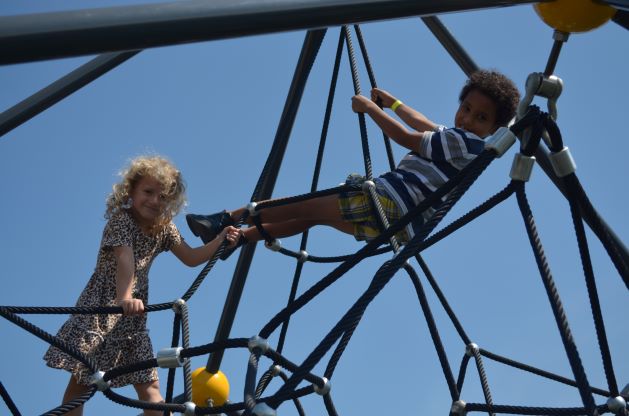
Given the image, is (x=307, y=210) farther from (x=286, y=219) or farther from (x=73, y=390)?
(x=73, y=390)

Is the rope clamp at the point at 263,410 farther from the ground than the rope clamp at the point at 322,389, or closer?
closer

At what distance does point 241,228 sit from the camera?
3.38 metres

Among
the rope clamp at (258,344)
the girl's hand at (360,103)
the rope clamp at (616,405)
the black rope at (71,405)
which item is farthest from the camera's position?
the girl's hand at (360,103)

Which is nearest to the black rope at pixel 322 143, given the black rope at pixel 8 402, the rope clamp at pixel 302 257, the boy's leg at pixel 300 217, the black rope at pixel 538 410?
the rope clamp at pixel 302 257

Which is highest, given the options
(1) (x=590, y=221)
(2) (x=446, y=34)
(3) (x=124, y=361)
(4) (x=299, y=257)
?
(2) (x=446, y=34)

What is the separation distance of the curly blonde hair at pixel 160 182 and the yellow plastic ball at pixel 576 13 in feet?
5.91

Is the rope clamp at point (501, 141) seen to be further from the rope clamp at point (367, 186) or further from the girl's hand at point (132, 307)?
the girl's hand at point (132, 307)

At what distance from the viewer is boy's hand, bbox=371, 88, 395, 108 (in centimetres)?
371

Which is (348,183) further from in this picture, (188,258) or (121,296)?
(121,296)

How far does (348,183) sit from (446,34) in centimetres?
82

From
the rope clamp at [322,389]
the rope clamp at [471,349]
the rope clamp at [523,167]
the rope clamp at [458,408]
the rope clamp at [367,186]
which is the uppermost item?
the rope clamp at [367,186]

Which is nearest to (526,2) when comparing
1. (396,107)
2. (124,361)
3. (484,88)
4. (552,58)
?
(552,58)

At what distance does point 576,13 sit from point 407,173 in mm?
1369

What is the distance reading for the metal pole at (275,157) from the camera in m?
3.62
